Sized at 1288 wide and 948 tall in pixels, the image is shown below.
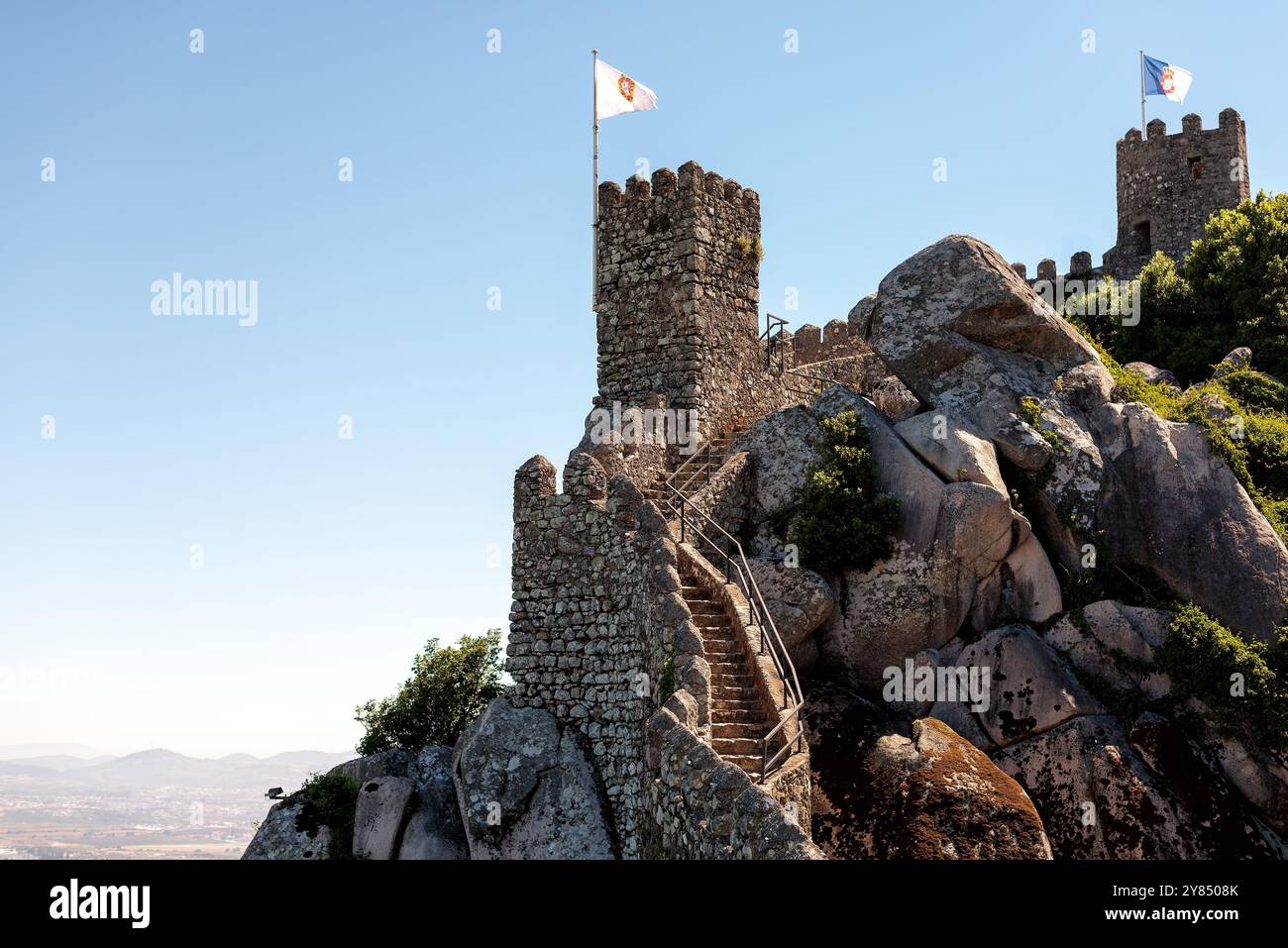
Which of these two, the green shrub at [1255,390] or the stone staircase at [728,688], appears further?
the green shrub at [1255,390]

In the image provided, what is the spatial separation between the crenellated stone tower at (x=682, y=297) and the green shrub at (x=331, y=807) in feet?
32.5

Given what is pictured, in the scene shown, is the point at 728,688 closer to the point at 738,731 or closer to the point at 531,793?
the point at 738,731

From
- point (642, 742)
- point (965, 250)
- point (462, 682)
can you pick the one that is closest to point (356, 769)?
point (462, 682)

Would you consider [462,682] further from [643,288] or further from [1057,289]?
[1057,289]

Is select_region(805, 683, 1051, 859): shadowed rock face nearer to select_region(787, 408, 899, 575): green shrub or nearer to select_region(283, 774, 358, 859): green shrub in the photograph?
select_region(787, 408, 899, 575): green shrub

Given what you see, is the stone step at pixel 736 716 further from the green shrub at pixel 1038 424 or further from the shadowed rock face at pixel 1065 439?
the green shrub at pixel 1038 424

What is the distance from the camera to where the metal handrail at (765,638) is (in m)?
17.7

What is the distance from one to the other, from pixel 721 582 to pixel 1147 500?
8.11 m

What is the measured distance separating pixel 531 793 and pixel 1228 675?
11.5m

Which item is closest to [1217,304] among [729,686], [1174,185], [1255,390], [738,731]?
[1255,390]

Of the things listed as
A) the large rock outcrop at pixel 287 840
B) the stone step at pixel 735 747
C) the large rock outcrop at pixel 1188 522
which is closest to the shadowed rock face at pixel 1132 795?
the large rock outcrop at pixel 1188 522

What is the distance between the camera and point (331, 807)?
23.9 m

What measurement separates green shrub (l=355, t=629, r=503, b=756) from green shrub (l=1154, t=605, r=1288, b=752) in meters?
14.4
